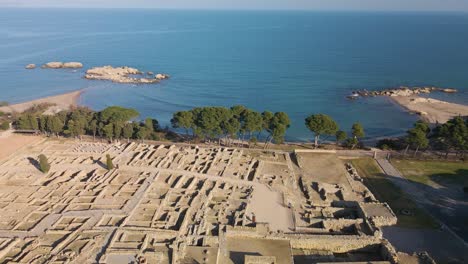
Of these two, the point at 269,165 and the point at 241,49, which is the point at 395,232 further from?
the point at 241,49

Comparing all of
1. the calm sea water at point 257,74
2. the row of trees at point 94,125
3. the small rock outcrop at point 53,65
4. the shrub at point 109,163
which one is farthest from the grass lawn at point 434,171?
the small rock outcrop at point 53,65

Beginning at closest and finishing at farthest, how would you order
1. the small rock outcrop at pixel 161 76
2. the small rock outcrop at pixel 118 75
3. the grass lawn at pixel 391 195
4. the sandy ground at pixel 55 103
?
the grass lawn at pixel 391 195, the sandy ground at pixel 55 103, the small rock outcrop at pixel 118 75, the small rock outcrop at pixel 161 76

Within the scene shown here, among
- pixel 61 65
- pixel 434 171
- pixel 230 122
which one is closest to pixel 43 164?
pixel 230 122

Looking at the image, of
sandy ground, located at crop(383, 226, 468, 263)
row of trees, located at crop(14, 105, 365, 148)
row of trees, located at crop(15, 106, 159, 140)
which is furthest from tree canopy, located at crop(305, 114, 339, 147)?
row of trees, located at crop(15, 106, 159, 140)

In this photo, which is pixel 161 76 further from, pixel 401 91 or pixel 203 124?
pixel 401 91

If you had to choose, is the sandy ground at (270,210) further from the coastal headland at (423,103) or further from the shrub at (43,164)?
the coastal headland at (423,103)
